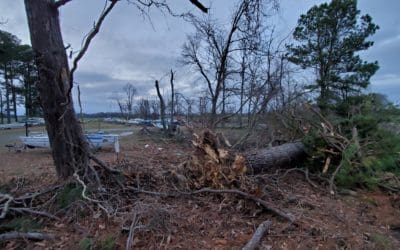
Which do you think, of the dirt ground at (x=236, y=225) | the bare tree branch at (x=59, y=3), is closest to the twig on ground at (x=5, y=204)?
the dirt ground at (x=236, y=225)

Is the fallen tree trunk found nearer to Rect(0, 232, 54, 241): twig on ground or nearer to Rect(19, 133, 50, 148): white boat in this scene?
Rect(0, 232, 54, 241): twig on ground

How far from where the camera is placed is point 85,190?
375 cm

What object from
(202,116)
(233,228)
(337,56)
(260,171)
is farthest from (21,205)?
(337,56)

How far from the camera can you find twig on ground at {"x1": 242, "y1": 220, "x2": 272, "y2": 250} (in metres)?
2.77

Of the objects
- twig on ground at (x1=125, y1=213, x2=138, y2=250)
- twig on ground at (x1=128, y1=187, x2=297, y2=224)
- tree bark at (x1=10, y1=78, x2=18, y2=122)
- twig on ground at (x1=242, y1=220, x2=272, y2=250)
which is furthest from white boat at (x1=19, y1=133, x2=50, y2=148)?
tree bark at (x1=10, y1=78, x2=18, y2=122)

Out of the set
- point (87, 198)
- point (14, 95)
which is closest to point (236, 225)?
point (87, 198)

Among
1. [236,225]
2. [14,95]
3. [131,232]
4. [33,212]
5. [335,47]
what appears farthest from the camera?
[14,95]

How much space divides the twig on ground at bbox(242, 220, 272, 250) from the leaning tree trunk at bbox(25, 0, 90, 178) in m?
2.62

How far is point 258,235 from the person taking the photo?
9.68 ft

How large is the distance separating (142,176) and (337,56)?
1678 cm

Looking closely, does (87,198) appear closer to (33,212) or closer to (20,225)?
(33,212)

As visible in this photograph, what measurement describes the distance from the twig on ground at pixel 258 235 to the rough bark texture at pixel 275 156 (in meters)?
1.80

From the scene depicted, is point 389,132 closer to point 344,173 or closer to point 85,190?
point 344,173

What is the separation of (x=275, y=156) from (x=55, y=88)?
13.3 feet
